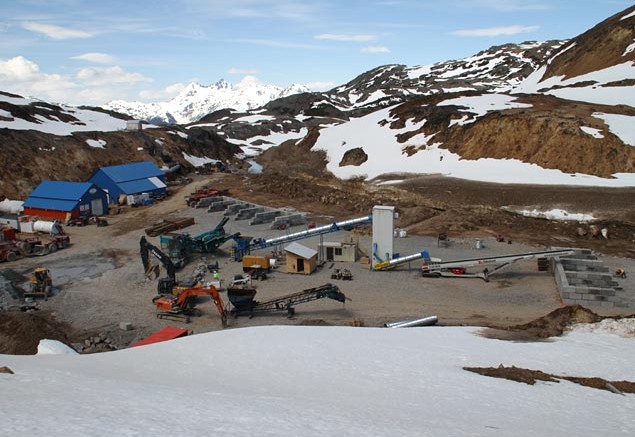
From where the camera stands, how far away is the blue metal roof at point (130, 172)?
5381 centimetres

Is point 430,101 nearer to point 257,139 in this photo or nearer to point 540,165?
point 540,165

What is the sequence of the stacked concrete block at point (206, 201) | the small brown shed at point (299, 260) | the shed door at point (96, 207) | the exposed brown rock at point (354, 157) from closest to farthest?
1. the small brown shed at point (299, 260)
2. the shed door at point (96, 207)
3. the stacked concrete block at point (206, 201)
4. the exposed brown rock at point (354, 157)

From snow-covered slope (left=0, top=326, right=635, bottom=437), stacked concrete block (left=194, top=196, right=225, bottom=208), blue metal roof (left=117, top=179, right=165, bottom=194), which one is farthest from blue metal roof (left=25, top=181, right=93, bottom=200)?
snow-covered slope (left=0, top=326, right=635, bottom=437)

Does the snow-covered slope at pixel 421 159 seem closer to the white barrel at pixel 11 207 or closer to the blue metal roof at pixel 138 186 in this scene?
the blue metal roof at pixel 138 186

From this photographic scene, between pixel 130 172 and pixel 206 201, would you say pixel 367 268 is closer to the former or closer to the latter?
pixel 206 201

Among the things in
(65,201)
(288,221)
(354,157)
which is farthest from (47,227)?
(354,157)

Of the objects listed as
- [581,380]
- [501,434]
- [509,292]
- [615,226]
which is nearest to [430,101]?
[615,226]

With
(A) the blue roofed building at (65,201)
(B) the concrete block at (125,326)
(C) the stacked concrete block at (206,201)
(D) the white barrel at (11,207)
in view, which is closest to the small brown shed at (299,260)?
(B) the concrete block at (125,326)

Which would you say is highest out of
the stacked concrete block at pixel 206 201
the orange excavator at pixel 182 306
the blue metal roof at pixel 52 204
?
the blue metal roof at pixel 52 204

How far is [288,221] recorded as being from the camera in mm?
40969

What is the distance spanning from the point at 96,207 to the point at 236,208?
12.7 meters

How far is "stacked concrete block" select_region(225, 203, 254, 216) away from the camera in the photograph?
1816 inches

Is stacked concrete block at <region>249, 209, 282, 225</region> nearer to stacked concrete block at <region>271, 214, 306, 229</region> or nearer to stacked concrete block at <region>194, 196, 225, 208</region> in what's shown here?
stacked concrete block at <region>271, 214, 306, 229</region>

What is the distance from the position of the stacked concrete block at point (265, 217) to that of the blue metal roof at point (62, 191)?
51.9 feet
